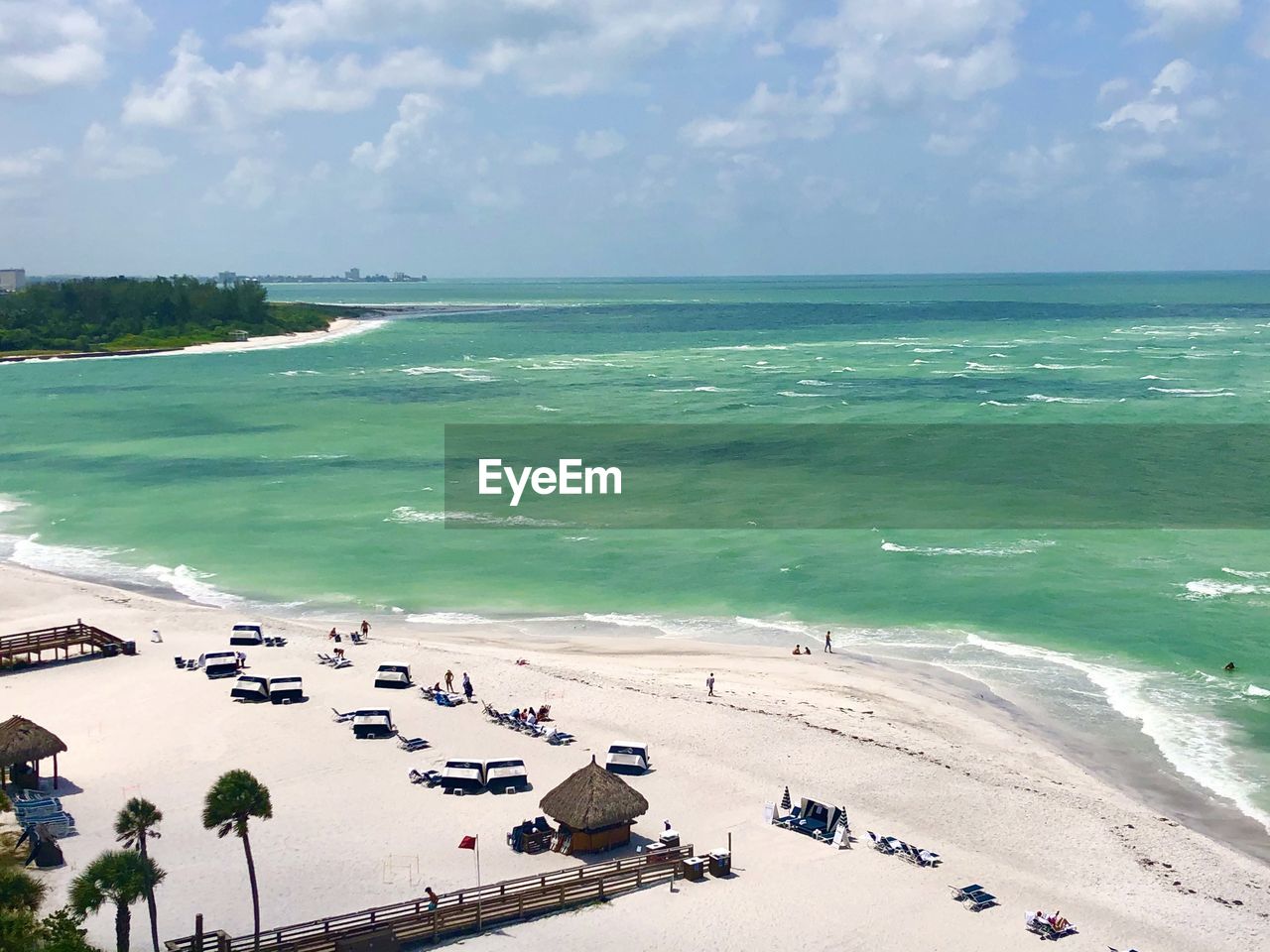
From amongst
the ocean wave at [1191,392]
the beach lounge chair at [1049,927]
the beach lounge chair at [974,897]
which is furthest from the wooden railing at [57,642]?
the ocean wave at [1191,392]

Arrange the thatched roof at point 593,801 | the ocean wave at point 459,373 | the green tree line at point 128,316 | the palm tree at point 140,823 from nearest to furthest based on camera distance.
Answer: the palm tree at point 140,823 → the thatched roof at point 593,801 → the ocean wave at point 459,373 → the green tree line at point 128,316

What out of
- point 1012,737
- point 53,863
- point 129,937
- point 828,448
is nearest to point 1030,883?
point 1012,737

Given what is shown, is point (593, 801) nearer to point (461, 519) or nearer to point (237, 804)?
point (237, 804)

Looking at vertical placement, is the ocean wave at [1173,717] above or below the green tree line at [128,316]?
below

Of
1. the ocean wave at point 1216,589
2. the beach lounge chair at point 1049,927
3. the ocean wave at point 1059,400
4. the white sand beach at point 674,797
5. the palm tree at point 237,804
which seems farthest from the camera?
the ocean wave at point 1059,400

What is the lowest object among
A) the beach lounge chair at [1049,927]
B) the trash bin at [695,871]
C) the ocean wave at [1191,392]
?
the beach lounge chair at [1049,927]

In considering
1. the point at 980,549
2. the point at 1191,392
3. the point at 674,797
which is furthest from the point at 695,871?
the point at 1191,392

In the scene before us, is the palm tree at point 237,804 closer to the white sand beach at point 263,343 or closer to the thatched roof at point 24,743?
the thatched roof at point 24,743
